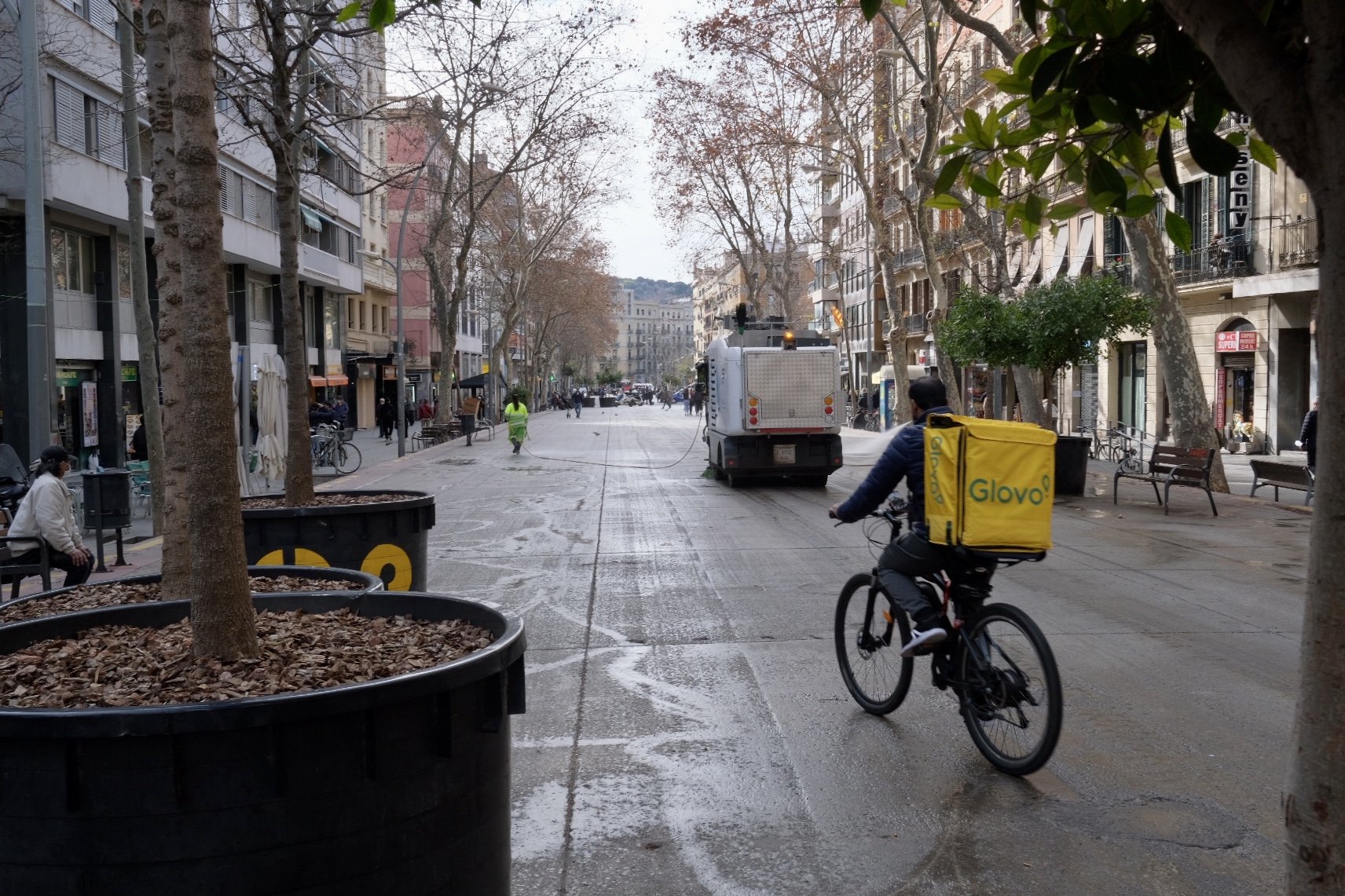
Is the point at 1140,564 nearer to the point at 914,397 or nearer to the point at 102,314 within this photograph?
the point at 914,397

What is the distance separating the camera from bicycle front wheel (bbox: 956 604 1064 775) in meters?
4.77

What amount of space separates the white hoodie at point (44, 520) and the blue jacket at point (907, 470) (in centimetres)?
673

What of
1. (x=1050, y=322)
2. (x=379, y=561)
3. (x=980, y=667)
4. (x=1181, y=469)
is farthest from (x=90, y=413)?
(x=980, y=667)

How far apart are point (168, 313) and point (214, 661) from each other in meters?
3.40

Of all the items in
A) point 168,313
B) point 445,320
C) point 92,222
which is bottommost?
point 168,313

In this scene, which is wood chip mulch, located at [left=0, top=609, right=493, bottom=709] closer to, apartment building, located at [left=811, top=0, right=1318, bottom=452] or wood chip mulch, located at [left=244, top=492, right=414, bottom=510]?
wood chip mulch, located at [left=244, top=492, right=414, bottom=510]

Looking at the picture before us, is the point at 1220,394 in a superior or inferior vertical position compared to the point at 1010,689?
superior

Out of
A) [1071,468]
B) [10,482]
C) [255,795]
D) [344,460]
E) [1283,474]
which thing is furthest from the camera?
[344,460]

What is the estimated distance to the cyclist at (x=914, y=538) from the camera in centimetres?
533

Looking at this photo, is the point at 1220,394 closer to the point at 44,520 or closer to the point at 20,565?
the point at 44,520

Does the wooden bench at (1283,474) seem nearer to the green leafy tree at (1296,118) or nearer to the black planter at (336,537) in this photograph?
the black planter at (336,537)

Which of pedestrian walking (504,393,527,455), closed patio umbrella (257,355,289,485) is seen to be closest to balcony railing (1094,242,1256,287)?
pedestrian walking (504,393,527,455)

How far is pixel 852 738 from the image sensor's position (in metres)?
5.62

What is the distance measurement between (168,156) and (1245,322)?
28.0 meters
